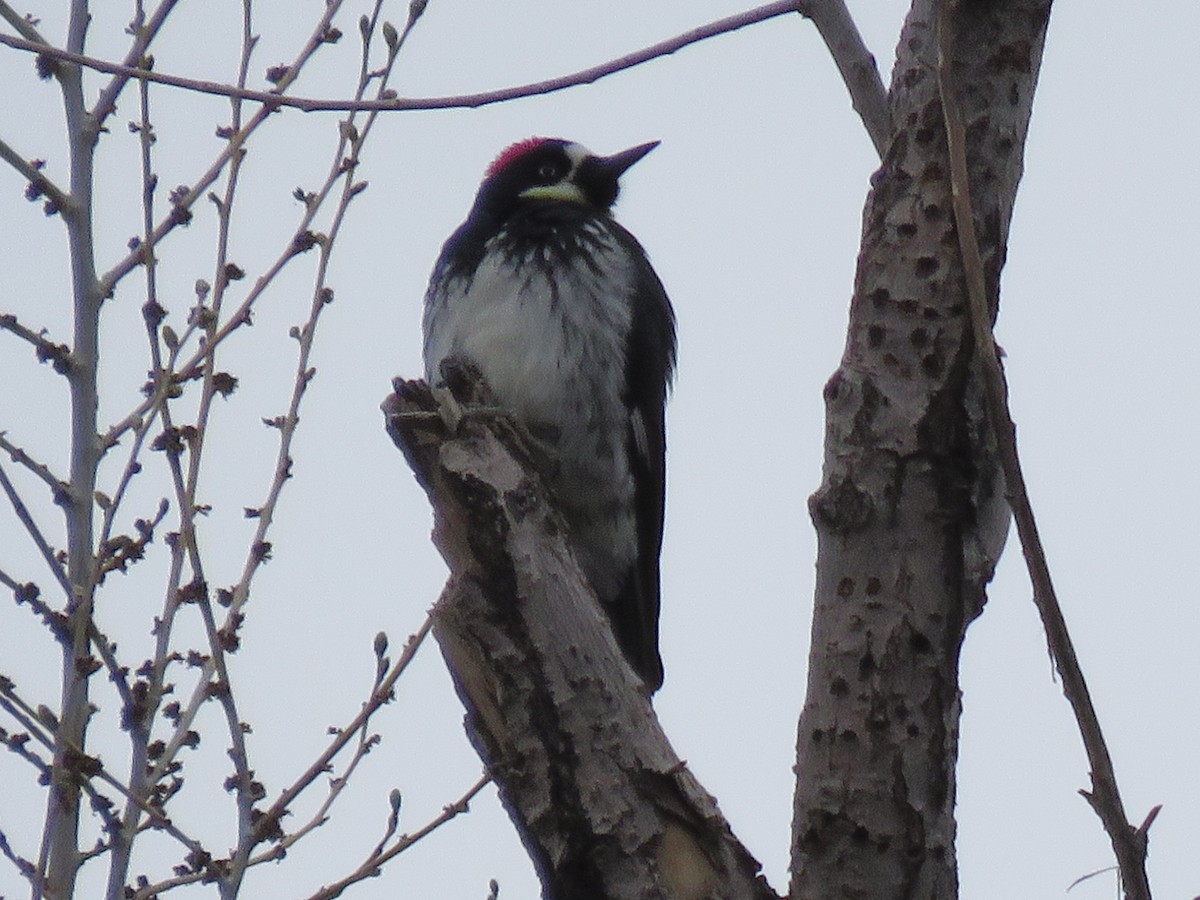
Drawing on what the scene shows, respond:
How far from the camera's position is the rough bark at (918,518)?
230cm

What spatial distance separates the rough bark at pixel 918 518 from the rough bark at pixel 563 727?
324mm

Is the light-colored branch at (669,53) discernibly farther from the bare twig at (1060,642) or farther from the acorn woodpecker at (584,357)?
the acorn woodpecker at (584,357)

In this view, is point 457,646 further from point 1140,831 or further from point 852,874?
point 1140,831

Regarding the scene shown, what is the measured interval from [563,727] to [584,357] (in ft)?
6.01

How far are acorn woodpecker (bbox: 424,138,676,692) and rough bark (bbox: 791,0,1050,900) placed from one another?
1966 mm

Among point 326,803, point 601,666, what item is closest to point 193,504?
point 326,803

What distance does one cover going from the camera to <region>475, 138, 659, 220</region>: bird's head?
5215mm

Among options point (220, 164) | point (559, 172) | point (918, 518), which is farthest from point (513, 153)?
point (918, 518)

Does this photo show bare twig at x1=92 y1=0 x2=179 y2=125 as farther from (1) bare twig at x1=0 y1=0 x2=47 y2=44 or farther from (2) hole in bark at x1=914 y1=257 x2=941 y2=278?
(2) hole in bark at x1=914 y1=257 x2=941 y2=278

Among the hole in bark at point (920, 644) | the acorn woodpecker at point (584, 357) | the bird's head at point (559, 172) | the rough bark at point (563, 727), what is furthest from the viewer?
the bird's head at point (559, 172)

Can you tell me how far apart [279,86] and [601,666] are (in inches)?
64.7

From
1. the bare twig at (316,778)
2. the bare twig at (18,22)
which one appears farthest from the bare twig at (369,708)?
the bare twig at (18,22)

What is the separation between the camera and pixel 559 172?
17.5 feet

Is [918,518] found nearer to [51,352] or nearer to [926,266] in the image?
[926,266]
